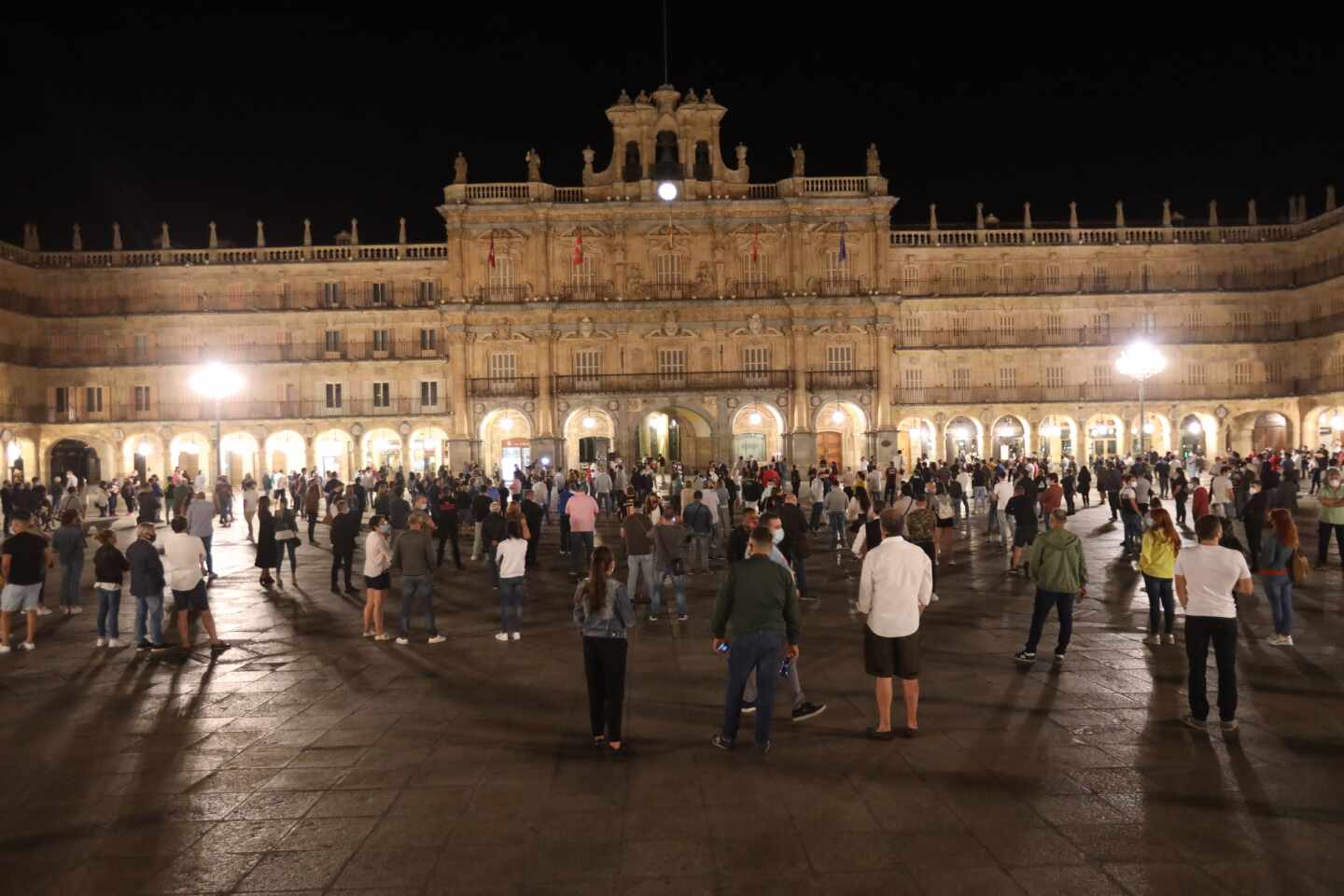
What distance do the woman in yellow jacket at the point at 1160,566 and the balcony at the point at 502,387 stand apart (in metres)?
34.7

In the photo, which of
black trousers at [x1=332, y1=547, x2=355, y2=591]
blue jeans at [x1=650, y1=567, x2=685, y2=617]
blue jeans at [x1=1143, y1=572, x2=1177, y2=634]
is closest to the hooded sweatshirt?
blue jeans at [x1=1143, y1=572, x2=1177, y2=634]

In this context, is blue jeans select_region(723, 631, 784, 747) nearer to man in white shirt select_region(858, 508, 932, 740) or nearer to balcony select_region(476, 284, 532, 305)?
man in white shirt select_region(858, 508, 932, 740)

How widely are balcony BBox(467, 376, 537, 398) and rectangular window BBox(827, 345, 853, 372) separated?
13224 millimetres

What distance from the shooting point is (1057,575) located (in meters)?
9.15

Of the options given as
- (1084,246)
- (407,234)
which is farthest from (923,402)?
(407,234)

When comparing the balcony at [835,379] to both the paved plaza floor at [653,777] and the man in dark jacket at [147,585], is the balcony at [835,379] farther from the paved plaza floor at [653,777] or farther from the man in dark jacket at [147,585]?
the man in dark jacket at [147,585]

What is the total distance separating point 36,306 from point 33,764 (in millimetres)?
46365

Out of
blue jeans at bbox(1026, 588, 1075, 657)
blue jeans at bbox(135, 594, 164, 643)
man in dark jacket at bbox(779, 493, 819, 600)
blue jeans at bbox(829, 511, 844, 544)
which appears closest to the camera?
blue jeans at bbox(1026, 588, 1075, 657)

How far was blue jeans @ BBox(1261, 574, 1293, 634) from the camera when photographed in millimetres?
10008

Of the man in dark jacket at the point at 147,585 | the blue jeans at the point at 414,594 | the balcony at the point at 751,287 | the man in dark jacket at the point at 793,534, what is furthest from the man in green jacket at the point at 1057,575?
the balcony at the point at 751,287

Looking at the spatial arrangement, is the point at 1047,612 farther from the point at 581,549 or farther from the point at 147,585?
the point at 147,585

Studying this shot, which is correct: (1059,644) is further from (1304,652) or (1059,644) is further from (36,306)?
(36,306)

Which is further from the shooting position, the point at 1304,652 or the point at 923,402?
the point at 923,402

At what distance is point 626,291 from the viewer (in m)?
42.7
